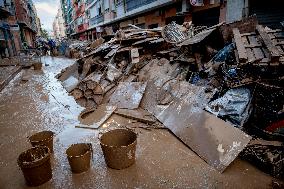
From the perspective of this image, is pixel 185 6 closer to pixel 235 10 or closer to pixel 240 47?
pixel 235 10

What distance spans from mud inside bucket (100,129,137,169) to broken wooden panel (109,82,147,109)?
2134 millimetres

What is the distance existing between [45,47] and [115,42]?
66.1ft

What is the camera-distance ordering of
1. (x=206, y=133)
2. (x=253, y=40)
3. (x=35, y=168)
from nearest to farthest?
1. (x=35, y=168)
2. (x=206, y=133)
3. (x=253, y=40)

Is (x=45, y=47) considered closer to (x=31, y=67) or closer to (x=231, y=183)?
(x=31, y=67)

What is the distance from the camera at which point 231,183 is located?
333 centimetres

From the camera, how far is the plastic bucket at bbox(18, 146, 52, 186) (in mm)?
3248

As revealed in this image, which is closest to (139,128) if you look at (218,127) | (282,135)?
(218,127)

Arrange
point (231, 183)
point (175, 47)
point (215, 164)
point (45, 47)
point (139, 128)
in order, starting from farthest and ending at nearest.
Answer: point (45, 47) → point (175, 47) → point (139, 128) → point (215, 164) → point (231, 183)

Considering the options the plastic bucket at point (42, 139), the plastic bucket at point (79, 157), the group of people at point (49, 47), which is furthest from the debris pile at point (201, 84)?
the group of people at point (49, 47)

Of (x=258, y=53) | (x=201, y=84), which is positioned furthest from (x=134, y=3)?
(x=258, y=53)

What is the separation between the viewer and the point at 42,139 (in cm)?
432

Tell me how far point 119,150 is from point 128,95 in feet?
10.0

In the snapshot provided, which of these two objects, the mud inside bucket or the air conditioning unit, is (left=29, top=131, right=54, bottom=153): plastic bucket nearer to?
the mud inside bucket

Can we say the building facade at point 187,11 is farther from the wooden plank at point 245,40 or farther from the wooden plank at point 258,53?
the wooden plank at point 258,53
